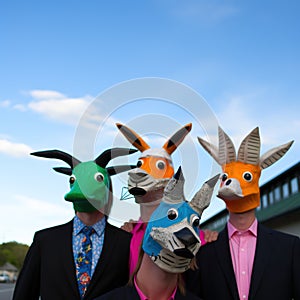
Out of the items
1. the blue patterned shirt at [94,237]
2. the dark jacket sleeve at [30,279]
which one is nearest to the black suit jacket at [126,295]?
the blue patterned shirt at [94,237]

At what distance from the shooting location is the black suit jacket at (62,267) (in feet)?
13.1

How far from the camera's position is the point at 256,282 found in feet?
13.6

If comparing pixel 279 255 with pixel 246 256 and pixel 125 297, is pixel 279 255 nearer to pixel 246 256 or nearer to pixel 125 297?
pixel 246 256

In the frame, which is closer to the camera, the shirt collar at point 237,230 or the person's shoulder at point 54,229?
the person's shoulder at point 54,229

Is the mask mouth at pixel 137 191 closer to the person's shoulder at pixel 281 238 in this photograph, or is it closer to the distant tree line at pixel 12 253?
the person's shoulder at pixel 281 238

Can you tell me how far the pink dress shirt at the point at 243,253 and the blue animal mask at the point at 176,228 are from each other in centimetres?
96

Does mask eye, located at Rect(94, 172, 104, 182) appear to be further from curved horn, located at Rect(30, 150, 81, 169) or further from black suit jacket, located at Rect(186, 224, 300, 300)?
black suit jacket, located at Rect(186, 224, 300, 300)


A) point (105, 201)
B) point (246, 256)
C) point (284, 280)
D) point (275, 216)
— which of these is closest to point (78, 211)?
point (105, 201)

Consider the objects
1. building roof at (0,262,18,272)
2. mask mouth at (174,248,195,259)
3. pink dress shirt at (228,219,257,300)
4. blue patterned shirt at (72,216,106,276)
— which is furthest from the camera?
building roof at (0,262,18,272)

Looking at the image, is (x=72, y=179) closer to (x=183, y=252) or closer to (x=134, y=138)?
(x=134, y=138)

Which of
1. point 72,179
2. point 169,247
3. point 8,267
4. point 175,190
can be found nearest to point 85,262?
point 72,179

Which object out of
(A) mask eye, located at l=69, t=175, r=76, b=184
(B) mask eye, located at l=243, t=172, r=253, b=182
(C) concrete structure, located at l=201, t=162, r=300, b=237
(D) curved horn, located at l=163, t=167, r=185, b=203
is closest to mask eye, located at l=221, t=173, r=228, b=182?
(B) mask eye, located at l=243, t=172, r=253, b=182

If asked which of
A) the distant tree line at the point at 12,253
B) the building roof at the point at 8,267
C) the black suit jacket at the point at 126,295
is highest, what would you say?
the distant tree line at the point at 12,253

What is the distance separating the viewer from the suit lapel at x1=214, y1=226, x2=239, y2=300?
13.8 feet
